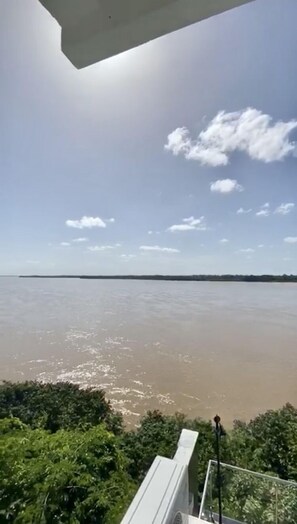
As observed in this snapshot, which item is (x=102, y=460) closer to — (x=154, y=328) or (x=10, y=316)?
(x=154, y=328)

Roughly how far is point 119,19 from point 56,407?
8.00m

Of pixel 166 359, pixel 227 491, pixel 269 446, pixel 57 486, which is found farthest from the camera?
pixel 166 359

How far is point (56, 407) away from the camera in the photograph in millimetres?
7117

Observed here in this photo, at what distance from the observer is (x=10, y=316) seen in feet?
64.0

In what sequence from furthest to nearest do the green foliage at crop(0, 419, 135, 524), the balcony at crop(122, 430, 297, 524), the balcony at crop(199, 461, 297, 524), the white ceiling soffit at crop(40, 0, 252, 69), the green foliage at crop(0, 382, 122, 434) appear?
the green foliage at crop(0, 382, 122, 434), the balcony at crop(199, 461, 297, 524), the green foliage at crop(0, 419, 135, 524), the balcony at crop(122, 430, 297, 524), the white ceiling soffit at crop(40, 0, 252, 69)

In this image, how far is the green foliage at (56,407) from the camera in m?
6.77

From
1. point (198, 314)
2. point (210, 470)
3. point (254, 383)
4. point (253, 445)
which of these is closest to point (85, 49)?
point (210, 470)

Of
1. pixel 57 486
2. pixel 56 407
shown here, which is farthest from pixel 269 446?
pixel 57 486

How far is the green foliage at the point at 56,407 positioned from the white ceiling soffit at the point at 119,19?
6.94 m

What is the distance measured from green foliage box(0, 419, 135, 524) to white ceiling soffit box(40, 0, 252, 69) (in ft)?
8.63

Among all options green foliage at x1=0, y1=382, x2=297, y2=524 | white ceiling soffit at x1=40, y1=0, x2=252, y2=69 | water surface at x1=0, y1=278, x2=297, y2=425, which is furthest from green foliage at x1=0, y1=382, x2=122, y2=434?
white ceiling soffit at x1=40, y1=0, x2=252, y2=69

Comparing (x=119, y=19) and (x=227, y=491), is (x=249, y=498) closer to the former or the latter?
(x=227, y=491)

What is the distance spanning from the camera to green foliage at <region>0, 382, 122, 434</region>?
677 cm

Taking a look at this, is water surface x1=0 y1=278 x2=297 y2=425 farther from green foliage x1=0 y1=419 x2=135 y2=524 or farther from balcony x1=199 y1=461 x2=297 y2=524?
green foliage x1=0 y1=419 x2=135 y2=524
